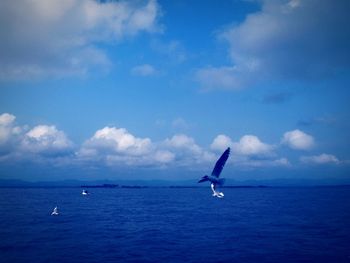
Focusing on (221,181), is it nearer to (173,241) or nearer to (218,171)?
(218,171)

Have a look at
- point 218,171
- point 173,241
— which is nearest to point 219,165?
point 218,171

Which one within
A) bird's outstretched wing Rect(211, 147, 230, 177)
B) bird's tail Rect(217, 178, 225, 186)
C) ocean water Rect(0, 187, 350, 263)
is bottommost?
ocean water Rect(0, 187, 350, 263)

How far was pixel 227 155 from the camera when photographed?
1569 cm

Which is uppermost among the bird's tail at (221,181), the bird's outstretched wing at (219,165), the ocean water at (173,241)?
the bird's outstretched wing at (219,165)

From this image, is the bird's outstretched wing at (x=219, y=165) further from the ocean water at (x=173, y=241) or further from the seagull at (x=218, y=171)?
the ocean water at (x=173, y=241)

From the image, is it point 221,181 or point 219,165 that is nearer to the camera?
point 221,181

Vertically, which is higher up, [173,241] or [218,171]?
[218,171]

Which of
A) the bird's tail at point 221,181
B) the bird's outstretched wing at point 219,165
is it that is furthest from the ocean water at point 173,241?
the bird's outstretched wing at point 219,165

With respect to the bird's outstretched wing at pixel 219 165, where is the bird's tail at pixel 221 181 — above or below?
below

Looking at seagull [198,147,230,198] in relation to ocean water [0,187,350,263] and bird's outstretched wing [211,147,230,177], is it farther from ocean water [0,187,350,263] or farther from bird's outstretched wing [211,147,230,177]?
ocean water [0,187,350,263]

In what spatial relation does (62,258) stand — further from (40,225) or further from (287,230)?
(287,230)

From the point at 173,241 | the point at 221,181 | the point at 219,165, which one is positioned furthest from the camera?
the point at 173,241

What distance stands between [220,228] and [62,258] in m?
30.7

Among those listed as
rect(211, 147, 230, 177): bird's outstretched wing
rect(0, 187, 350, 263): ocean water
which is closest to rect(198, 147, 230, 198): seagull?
rect(211, 147, 230, 177): bird's outstretched wing
